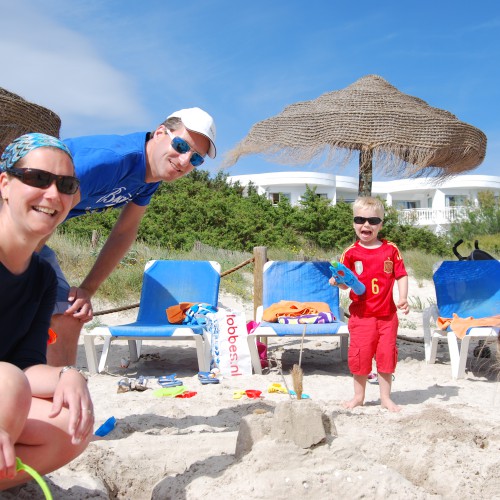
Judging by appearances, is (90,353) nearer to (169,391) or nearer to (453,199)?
(169,391)

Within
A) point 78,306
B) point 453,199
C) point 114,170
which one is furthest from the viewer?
point 453,199

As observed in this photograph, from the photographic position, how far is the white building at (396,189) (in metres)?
37.3

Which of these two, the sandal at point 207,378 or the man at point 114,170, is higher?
the man at point 114,170

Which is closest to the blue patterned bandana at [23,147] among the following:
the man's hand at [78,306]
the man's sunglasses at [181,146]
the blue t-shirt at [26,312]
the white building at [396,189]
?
the blue t-shirt at [26,312]

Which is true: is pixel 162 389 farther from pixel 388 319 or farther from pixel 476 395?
pixel 476 395

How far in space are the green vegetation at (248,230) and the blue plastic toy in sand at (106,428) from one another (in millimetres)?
7149

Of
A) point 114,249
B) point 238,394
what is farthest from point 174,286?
point 114,249

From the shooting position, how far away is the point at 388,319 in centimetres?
404

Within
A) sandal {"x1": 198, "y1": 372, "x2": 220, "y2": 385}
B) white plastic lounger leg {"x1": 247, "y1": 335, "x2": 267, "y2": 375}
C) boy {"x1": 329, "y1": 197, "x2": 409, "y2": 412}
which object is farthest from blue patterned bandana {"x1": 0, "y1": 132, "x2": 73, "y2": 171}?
white plastic lounger leg {"x1": 247, "y1": 335, "x2": 267, "y2": 375}

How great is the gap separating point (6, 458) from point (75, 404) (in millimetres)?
268

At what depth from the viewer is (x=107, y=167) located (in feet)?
8.09

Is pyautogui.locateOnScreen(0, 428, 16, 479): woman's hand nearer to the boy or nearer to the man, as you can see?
the man

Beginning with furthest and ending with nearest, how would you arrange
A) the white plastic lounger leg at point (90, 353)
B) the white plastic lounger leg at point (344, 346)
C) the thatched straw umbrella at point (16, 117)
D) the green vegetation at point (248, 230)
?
the green vegetation at point (248, 230)
the white plastic lounger leg at point (344, 346)
the thatched straw umbrella at point (16, 117)
the white plastic lounger leg at point (90, 353)

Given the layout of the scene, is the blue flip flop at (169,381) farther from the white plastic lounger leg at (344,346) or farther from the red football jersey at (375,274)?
the white plastic lounger leg at (344,346)
